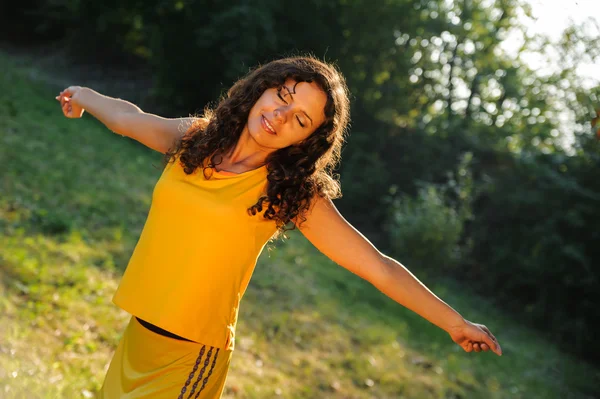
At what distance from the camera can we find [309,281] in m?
7.58

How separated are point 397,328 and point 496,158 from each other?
17.4 ft

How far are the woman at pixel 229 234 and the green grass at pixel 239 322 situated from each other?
31.2 inches

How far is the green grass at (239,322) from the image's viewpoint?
4.26 metres

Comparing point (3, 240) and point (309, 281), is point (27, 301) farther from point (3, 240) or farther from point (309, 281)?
point (309, 281)

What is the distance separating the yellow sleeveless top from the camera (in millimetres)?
2141

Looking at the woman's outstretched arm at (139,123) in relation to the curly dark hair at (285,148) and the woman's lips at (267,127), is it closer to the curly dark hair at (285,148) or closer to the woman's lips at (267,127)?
the curly dark hair at (285,148)

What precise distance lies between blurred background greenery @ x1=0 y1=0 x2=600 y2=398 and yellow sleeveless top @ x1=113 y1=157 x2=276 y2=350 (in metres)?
2.53

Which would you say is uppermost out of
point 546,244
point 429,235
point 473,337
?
point 546,244

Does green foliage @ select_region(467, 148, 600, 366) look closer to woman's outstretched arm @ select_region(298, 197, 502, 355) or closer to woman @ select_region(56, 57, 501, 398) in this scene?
woman's outstretched arm @ select_region(298, 197, 502, 355)

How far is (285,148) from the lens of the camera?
238 centimetres

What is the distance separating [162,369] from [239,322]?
11.9ft

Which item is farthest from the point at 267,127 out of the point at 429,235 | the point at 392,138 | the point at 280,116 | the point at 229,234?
the point at 392,138

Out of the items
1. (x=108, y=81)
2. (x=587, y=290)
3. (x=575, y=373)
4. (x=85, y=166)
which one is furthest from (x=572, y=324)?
(x=108, y=81)

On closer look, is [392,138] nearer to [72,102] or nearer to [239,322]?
[239,322]
